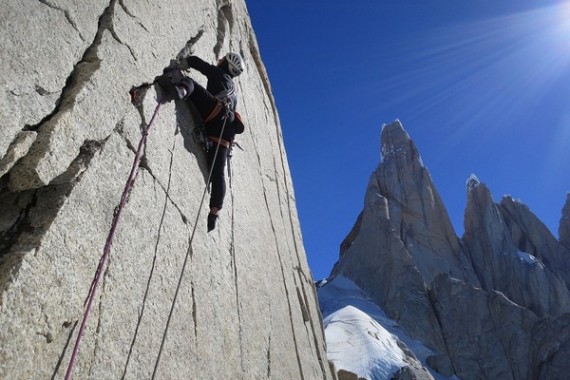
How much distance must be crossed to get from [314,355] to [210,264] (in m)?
3.21

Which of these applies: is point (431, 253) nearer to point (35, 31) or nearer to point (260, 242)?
point (260, 242)

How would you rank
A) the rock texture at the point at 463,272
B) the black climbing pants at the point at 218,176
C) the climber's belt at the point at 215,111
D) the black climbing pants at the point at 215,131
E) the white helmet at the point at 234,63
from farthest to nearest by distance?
the rock texture at the point at 463,272 < the white helmet at the point at 234,63 < the climber's belt at the point at 215,111 < the black climbing pants at the point at 215,131 < the black climbing pants at the point at 218,176

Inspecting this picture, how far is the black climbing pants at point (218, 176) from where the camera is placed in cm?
543

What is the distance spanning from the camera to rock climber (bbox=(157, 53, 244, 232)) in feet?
17.3

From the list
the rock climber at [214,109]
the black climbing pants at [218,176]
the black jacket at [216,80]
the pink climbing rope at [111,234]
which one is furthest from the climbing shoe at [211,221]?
the black jacket at [216,80]

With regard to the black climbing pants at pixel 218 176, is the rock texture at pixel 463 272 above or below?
above

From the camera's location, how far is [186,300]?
4.25 meters

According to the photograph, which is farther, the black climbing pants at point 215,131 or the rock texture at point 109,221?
the black climbing pants at point 215,131

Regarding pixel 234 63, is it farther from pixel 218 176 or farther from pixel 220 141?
pixel 218 176

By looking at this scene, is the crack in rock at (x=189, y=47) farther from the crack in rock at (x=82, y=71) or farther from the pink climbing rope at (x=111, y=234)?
the pink climbing rope at (x=111, y=234)

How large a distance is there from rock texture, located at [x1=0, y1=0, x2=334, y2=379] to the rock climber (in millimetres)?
168

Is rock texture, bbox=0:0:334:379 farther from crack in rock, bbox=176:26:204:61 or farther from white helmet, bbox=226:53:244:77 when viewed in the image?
white helmet, bbox=226:53:244:77

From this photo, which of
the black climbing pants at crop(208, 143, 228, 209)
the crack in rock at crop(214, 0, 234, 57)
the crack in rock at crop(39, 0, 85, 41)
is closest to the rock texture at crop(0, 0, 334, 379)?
the crack in rock at crop(39, 0, 85, 41)

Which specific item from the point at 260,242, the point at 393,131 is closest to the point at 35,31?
the point at 260,242
